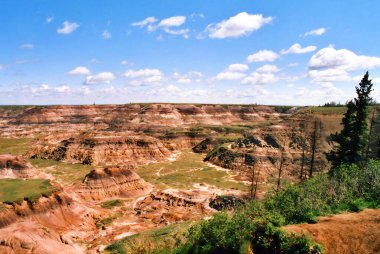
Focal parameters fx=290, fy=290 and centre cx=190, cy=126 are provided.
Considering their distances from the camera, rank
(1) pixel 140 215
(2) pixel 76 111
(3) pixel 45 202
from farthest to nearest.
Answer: (2) pixel 76 111 < (1) pixel 140 215 < (3) pixel 45 202

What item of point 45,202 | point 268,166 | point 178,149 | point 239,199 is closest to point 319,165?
point 268,166

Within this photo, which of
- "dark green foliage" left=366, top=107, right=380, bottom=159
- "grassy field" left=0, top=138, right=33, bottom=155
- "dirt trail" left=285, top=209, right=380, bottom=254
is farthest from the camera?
"grassy field" left=0, top=138, right=33, bottom=155

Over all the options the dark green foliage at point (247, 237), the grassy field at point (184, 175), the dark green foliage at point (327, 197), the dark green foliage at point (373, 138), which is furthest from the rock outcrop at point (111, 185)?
the dark green foliage at point (373, 138)

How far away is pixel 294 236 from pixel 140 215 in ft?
123

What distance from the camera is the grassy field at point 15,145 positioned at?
10181 centimetres

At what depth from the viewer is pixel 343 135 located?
41.0 meters

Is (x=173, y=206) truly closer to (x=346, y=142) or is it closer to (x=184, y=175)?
(x=184, y=175)

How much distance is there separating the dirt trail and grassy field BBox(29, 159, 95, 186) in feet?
194

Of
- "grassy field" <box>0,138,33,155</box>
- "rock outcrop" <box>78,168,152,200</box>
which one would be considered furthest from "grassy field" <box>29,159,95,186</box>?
"grassy field" <box>0,138,33,155</box>

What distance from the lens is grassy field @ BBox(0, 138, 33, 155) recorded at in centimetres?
10181

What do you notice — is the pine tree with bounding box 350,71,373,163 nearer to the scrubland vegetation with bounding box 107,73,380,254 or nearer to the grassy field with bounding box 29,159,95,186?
the scrubland vegetation with bounding box 107,73,380,254

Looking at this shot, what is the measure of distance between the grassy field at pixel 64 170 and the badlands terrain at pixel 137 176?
26 centimetres

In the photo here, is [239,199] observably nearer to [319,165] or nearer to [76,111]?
[319,165]

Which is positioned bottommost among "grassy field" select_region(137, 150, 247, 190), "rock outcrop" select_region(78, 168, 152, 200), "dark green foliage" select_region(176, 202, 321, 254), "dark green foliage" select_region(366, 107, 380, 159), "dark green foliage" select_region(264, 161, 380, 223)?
"grassy field" select_region(137, 150, 247, 190)
